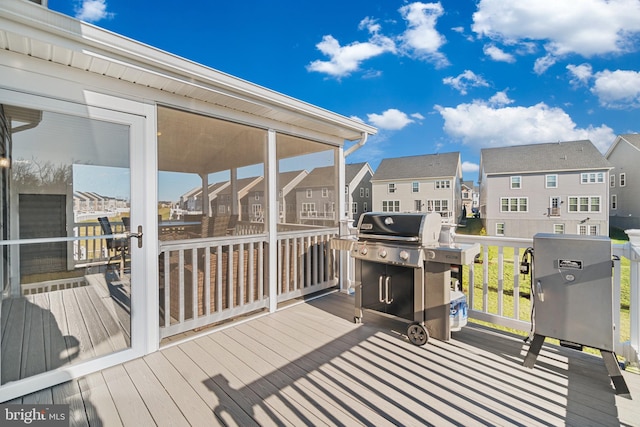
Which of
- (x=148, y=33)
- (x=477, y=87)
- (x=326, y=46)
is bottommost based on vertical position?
(x=148, y=33)

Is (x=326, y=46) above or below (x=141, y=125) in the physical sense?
above

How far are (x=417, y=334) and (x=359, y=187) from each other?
79.3ft

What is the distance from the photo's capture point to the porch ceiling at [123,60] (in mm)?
1685

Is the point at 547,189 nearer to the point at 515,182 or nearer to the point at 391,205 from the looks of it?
the point at 515,182

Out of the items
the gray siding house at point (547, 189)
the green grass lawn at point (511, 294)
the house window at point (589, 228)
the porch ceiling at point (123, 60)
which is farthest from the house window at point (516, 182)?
the porch ceiling at point (123, 60)

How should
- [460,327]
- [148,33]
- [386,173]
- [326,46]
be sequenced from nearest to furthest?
[460,327], [148,33], [326,46], [386,173]

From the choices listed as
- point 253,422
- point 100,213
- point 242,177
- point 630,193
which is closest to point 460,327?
point 253,422

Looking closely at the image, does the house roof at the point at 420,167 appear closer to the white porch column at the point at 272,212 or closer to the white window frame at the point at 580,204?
the white window frame at the point at 580,204

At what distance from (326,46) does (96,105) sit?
52.2 ft

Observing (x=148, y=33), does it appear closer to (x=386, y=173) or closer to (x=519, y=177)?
(x=386, y=173)

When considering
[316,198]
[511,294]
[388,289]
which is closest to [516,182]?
[511,294]

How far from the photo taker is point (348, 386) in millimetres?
2027

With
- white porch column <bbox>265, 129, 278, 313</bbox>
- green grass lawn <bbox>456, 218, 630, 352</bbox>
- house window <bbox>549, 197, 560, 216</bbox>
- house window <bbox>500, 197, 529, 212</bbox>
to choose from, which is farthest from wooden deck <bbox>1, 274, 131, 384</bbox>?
house window <bbox>549, 197, 560, 216</bbox>

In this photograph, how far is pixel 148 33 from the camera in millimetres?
10492
